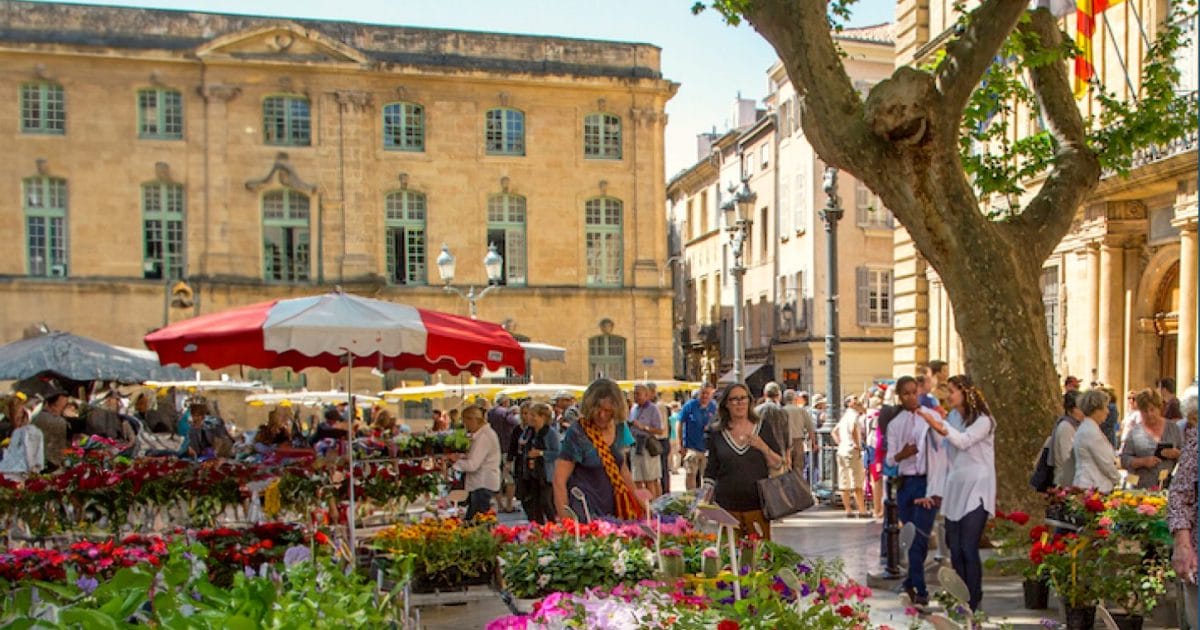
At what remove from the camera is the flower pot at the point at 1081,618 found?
7.60m

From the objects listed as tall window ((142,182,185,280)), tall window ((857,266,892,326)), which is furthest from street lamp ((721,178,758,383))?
tall window ((142,182,185,280))

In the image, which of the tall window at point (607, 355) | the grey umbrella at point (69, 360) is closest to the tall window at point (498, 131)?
the tall window at point (607, 355)

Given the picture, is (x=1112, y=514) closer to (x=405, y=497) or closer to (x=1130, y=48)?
(x=405, y=497)

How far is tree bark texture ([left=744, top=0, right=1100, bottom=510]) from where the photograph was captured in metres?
10.6

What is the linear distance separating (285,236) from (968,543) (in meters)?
29.3

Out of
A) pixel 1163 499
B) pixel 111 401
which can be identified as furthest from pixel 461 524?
pixel 111 401

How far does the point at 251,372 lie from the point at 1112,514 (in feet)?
98.5

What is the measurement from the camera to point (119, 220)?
33.8 m

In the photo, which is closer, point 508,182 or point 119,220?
point 119,220

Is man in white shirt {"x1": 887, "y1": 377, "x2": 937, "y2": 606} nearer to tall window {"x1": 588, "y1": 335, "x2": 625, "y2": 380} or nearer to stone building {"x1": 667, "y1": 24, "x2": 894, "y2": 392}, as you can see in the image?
stone building {"x1": 667, "y1": 24, "x2": 894, "y2": 392}

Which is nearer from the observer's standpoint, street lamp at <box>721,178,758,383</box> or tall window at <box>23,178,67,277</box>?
street lamp at <box>721,178,758,383</box>

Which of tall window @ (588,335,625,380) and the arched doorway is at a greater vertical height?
the arched doorway

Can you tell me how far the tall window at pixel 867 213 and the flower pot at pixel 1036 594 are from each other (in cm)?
3045

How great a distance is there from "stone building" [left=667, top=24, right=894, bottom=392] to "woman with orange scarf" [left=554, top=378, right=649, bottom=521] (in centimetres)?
2519
